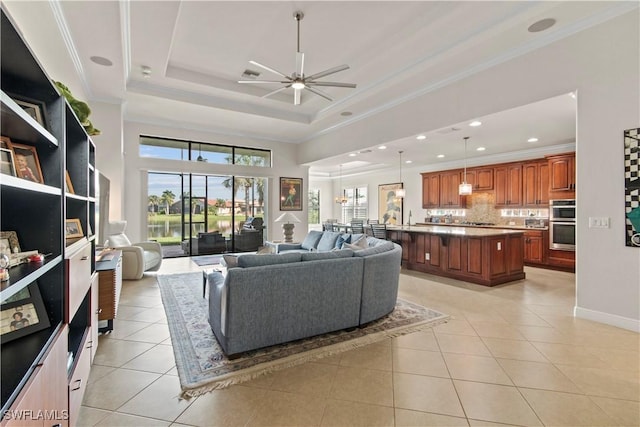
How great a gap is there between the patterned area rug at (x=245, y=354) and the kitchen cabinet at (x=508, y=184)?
5.10 meters

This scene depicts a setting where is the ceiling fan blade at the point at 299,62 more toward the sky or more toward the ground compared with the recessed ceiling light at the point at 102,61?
more toward the ground

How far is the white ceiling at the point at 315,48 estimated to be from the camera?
10.6 ft

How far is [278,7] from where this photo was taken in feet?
11.0

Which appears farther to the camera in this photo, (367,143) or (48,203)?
(367,143)

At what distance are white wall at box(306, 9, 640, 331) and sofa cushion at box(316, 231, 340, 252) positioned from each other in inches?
124

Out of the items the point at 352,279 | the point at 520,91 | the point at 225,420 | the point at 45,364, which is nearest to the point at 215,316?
the point at 225,420

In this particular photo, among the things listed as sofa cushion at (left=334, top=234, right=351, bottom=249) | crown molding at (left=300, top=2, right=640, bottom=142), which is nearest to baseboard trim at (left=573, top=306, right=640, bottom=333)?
sofa cushion at (left=334, top=234, right=351, bottom=249)

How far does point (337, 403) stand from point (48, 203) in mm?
1967

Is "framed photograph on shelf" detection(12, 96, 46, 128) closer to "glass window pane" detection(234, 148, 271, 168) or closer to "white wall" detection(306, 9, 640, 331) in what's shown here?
"white wall" detection(306, 9, 640, 331)

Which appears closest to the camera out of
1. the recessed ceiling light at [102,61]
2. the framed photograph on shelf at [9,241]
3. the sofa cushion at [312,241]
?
the framed photograph on shelf at [9,241]

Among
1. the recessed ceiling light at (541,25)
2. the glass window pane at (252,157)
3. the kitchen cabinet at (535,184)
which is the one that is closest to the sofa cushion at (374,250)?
the recessed ceiling light at (541,25)

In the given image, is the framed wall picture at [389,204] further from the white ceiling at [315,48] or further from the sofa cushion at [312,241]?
the sofa cushion at [312,241]

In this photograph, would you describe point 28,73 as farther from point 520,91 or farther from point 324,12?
point 520,91

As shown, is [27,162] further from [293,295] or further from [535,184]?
[535,184]
